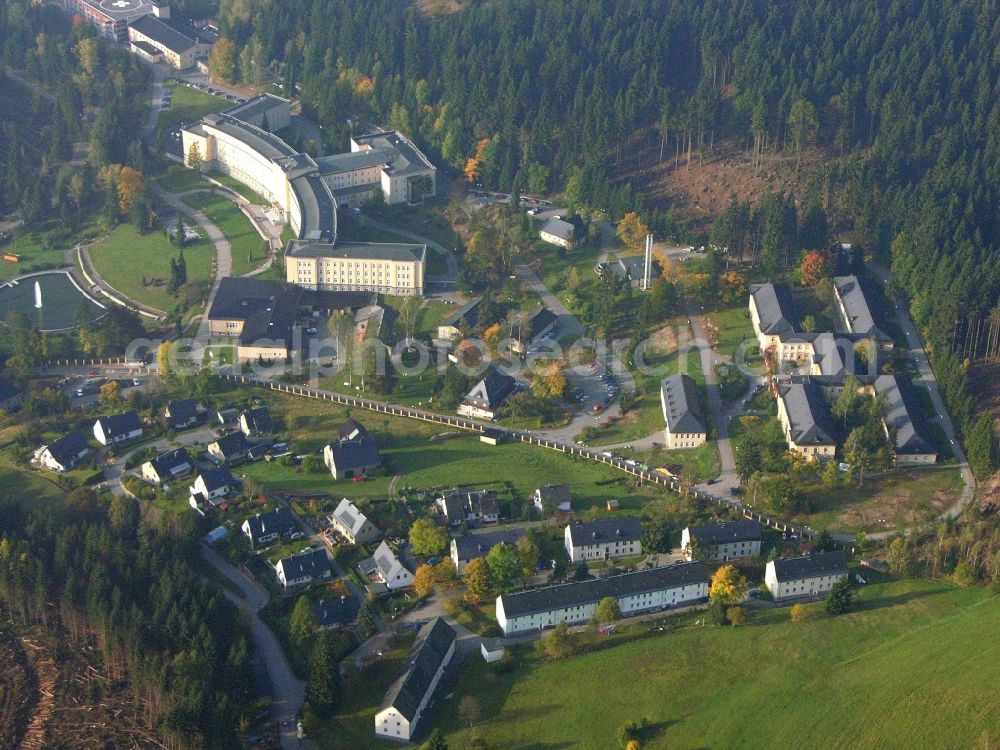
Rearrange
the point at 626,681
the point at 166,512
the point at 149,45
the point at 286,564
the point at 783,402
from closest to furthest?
the point at 626,681 < the point at 286,564 < the point at 166,512 < the point at 783,402 < the point at 149,45

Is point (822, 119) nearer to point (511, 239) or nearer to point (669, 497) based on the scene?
point (511, 239)

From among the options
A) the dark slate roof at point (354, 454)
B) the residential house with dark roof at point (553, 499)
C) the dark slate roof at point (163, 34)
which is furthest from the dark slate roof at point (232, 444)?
the dark slate roof at point (163, 34)

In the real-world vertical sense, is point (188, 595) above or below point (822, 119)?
below

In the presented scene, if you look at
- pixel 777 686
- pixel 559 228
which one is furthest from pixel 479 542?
pixel 559 228

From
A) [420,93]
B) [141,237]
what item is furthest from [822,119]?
[141,237]

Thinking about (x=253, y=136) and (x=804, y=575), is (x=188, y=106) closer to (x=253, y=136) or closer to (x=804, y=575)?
(x=253, y=136)

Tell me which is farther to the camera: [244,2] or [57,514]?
[244,2]

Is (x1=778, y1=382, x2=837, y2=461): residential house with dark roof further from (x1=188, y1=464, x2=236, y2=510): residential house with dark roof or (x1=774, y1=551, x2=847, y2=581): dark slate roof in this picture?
(x1=188, y1=464, x2=236, y2=510): residential house with dark roof
